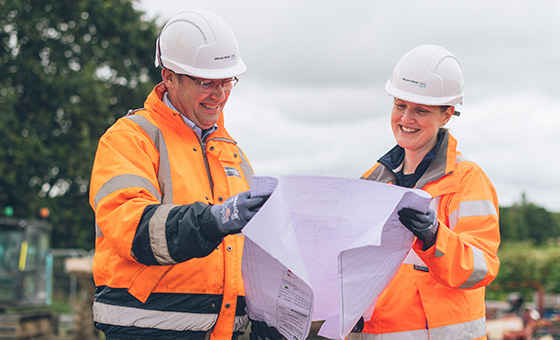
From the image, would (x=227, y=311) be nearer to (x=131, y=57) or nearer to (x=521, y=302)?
(x=521, y=302)

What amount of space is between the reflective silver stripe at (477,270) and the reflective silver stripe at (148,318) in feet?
3.79

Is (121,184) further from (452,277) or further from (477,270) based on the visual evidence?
(477,270)

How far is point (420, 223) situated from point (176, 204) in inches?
41.0

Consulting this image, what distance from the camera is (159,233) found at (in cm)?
252

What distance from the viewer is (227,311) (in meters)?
3.00

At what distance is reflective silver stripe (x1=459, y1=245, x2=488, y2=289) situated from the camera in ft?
9.02

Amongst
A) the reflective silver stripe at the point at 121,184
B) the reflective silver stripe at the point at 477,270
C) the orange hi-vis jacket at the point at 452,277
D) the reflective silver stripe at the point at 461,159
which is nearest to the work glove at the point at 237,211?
the reflective silver stripe at the point at 121,184

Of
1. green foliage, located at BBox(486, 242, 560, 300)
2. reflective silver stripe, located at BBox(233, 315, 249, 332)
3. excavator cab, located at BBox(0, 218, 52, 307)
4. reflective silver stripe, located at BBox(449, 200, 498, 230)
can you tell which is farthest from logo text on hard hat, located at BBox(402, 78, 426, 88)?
green foliage, located at BBox(486, 242, 560, 300)

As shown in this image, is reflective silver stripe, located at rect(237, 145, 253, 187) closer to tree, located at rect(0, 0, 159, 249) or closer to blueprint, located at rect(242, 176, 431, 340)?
blueprint, located at rect(242, 176, 431, 340)

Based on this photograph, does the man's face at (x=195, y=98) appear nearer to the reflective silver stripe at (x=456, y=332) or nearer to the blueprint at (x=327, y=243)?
the blueprint at (x=327, y=243)

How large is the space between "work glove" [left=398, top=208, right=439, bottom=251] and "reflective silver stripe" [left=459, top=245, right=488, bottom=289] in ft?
0.98

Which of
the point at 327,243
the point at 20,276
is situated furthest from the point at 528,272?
the point at 327,243

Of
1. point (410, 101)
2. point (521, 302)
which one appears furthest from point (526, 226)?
point (410, 101)

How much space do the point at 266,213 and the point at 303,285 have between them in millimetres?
348
